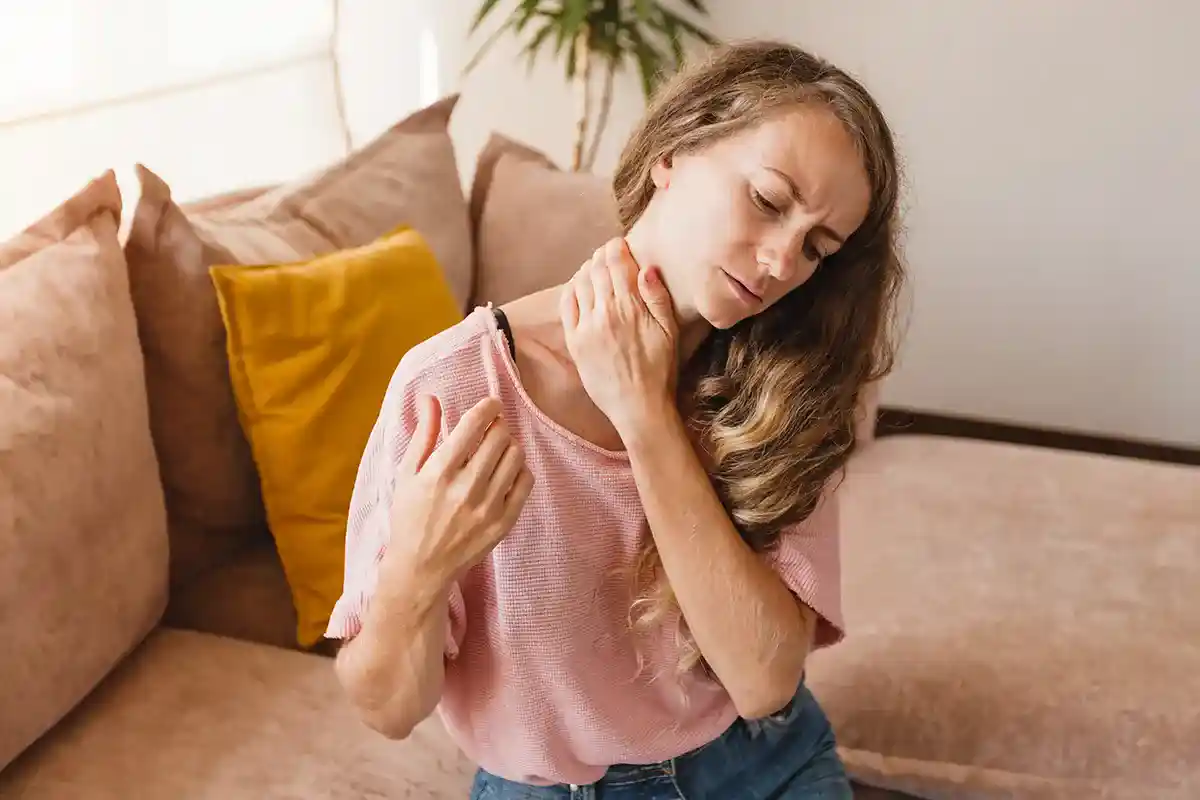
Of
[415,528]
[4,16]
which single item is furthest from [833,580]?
[4,16]

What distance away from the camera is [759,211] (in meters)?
0.81

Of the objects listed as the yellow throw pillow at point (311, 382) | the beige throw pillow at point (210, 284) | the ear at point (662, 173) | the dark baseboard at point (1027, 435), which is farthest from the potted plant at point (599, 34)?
the ear at point (662, 173)

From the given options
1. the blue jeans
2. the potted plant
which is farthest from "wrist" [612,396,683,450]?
the potted plant

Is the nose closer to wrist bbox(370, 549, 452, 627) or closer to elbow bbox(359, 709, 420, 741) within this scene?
wrist bbox(370, 549, 452, 627)

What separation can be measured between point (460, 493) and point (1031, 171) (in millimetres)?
2280

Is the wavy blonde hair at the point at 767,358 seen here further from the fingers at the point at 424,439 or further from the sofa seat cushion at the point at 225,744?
the sofa seat cushion at the point at 225,744

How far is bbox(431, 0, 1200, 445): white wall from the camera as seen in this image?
245 cm

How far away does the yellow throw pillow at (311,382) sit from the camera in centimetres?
131

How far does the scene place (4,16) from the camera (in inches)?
63.2

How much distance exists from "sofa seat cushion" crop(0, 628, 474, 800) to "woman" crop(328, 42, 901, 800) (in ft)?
0.67

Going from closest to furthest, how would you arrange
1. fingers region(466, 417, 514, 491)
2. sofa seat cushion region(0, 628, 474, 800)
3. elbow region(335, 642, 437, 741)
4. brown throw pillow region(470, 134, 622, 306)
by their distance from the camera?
1. fingers region(466, 417, 514, 491)
2. elbow region(335, 642, 437, 741)
3. sofa seat cushion region(0, 628, 474, 800)
4. brown throw pillow region(470, 134, 622, 306)

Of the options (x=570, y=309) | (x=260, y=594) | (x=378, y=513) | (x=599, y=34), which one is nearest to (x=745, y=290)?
(x=570, y=309)

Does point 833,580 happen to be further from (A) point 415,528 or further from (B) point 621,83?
(B) point 621,83

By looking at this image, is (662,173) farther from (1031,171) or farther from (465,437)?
(1031,171)
